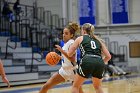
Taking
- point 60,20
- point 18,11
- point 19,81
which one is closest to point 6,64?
point 19,81

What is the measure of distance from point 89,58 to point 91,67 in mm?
180

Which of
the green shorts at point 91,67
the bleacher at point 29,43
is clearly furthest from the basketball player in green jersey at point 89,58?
the bleacher at point 29,43

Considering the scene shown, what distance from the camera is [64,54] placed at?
5984mm

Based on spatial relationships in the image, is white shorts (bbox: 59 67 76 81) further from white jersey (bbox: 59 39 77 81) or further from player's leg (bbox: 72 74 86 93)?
player's leg (bbox: 72 74 86 93)

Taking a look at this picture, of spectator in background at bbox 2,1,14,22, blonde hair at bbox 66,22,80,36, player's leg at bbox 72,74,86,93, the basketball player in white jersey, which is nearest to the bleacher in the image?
spectator in background at bbox 2,1,14,22

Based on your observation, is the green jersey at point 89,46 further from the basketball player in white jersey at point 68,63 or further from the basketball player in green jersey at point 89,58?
the basketball player in white jersey at point 68,63

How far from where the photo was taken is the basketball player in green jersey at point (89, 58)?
18.7 ft

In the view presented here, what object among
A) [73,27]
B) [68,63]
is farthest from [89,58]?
[73,27]

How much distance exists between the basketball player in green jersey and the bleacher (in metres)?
8.29

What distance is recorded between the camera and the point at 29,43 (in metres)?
19.6

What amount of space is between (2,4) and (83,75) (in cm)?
1617

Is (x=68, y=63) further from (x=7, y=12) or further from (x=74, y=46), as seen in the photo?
(x=7, y=12)

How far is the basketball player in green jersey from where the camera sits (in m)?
5.69

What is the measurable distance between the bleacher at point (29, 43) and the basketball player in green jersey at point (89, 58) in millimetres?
8292
